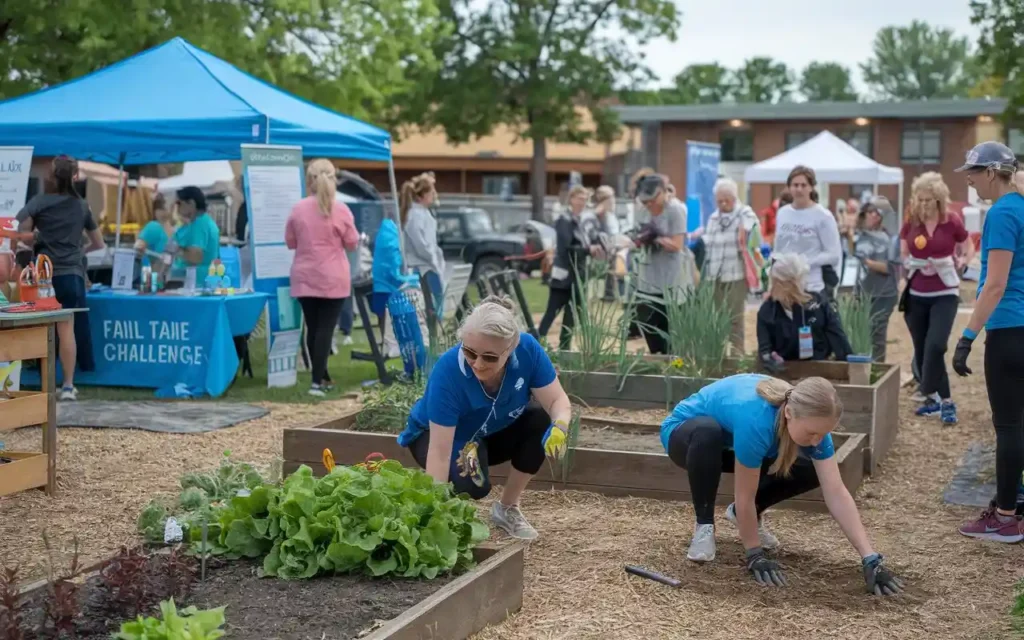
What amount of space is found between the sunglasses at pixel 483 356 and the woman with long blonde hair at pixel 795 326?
3654mm

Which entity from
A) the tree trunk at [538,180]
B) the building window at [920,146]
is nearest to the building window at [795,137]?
the building window at [920,146]

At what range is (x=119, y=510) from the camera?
235 inches

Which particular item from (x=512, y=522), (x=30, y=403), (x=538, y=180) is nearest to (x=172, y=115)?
(x=30, y=403)

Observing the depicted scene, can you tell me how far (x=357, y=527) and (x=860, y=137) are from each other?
1737 inches

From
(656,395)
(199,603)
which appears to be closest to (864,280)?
(656,395)

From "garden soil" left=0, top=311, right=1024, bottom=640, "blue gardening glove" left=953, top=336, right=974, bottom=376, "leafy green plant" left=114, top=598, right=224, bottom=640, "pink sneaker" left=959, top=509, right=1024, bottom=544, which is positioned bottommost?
"garden soil" left=0, top=311, right=1024, bottom=640

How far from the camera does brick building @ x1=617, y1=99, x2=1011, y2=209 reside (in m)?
43.2

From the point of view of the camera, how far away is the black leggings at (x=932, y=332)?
8.45 metres

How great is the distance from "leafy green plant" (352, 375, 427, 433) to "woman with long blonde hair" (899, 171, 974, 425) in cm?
362

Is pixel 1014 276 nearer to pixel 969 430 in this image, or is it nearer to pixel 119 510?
pixel 969 430

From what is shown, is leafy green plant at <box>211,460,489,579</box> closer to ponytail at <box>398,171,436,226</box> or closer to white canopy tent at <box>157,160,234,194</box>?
ponytail at <box>398,171,436,226</box>

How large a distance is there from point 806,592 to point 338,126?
24.5 feet

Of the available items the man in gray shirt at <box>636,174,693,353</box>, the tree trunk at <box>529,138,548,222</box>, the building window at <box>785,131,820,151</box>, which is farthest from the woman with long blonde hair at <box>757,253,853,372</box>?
the building window at <box>785,131,820,151</box>

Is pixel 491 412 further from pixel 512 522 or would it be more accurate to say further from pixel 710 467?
pixel 710 467
